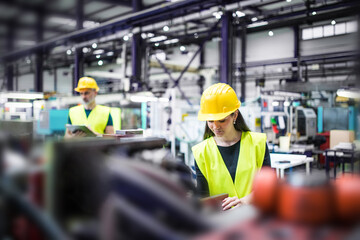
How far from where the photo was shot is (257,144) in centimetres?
217

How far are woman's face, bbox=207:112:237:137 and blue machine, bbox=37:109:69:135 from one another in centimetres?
615

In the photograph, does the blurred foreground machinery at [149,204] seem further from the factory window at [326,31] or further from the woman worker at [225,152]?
the factory window at [326,31]

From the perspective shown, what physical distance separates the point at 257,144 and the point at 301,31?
1316cm

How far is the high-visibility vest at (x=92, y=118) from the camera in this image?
3.93 metres

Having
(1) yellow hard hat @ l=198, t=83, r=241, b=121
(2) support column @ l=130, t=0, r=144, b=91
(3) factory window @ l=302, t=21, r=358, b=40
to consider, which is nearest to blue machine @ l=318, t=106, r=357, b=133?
(3) factory window @ l=302, t=21, r=358, b=40

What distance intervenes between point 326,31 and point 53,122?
11.1 meters

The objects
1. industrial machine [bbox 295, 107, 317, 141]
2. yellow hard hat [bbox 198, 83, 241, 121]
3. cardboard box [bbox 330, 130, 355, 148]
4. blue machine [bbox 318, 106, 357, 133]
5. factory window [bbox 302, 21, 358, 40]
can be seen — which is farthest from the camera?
factory window [bbox 302, 21, 358, 40]

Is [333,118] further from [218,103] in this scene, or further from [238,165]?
[218,103]

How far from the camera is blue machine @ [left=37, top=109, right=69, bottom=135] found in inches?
301

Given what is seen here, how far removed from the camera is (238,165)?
6.95 ft

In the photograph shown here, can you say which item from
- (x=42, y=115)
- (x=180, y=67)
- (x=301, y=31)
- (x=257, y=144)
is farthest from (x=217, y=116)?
(x=301, y=31)

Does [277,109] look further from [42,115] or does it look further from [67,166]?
[67,166]

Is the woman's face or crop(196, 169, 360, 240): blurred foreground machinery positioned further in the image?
the woman's face

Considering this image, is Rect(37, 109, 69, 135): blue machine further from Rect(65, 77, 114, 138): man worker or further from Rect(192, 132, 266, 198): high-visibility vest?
Rect(192, 132, 266, 198): high-visibility vest
